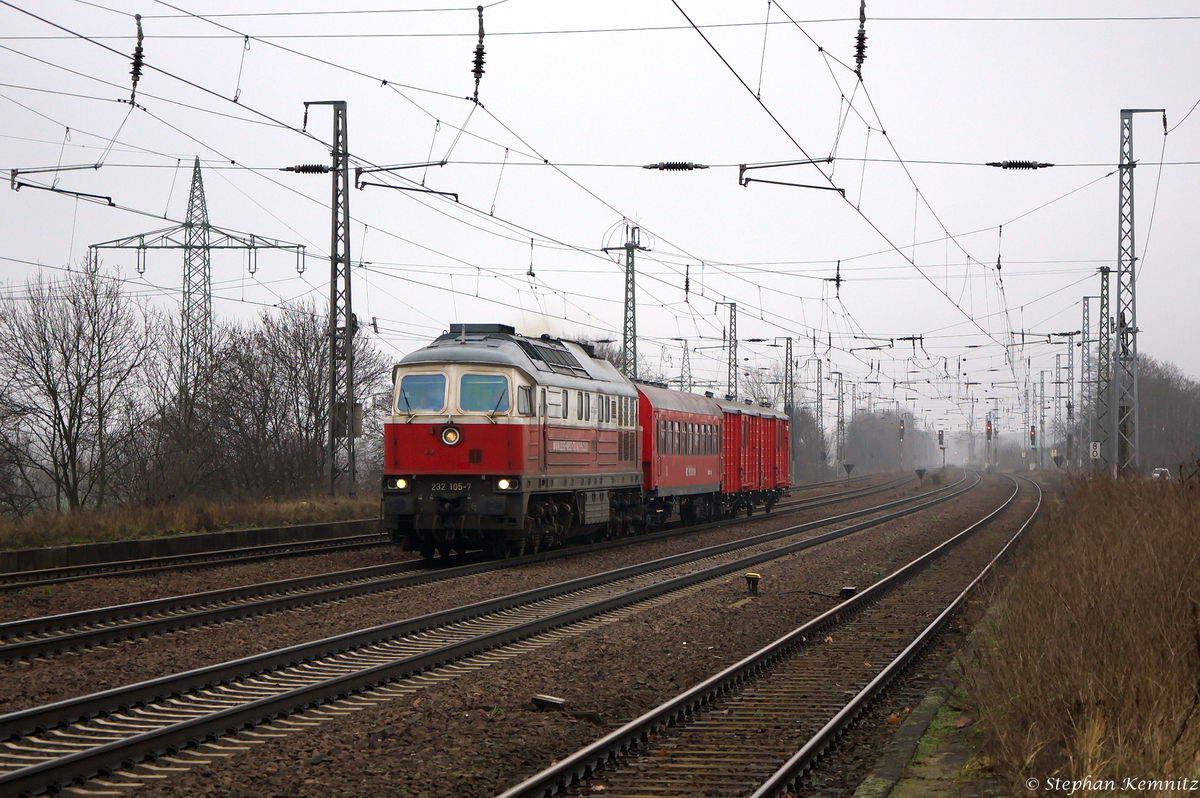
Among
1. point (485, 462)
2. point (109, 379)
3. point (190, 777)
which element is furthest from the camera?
point (109, 379)

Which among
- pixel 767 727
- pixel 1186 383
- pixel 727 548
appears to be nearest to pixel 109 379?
pixel 727 548

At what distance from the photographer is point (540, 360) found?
20453mm

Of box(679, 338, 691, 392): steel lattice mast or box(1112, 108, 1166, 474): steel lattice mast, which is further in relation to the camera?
box(679, 338, 691, 392): steel lattice mast

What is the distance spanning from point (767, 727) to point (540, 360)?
12548mm

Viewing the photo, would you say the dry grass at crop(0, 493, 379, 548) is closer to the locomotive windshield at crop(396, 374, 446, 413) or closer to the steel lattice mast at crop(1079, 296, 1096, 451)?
the locomotive windshield at crop(396, 374, 446, 413)

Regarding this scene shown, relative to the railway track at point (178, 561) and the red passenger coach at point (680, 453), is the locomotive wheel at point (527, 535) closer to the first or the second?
the railway track at point (178, 561)

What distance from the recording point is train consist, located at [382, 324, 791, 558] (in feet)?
A: 61.1

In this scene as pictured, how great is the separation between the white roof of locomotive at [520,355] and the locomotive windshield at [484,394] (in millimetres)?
276

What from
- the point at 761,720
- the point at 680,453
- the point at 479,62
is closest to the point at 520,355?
the point at 479,62

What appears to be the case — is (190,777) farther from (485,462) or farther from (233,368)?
(233,368)

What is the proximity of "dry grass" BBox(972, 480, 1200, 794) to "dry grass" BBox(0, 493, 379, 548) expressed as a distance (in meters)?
16.4

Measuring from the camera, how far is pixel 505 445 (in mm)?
18641

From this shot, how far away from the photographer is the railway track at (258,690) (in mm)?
7081

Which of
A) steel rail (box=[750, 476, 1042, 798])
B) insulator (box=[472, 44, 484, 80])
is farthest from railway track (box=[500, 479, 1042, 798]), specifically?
insulator (box=[472, 44, 484, 80])
